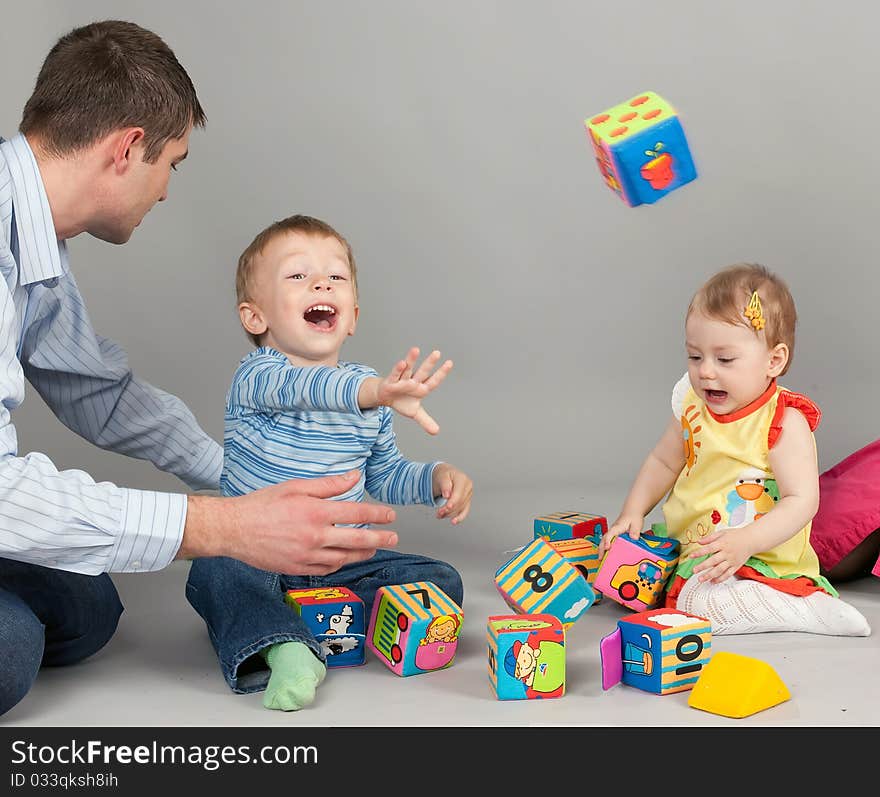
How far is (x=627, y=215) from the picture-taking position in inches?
134

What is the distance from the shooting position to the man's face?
1.89 m

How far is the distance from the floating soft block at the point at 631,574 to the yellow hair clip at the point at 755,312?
426 mm

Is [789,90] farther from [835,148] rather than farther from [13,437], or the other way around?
[13,437]

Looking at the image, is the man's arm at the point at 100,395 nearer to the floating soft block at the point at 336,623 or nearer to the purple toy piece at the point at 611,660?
the floating soft block at the point at 336,623

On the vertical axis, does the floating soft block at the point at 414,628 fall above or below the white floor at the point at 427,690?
above

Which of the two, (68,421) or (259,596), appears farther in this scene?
(68,421)

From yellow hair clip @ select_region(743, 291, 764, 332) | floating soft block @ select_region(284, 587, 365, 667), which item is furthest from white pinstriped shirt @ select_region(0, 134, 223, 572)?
yellow hair clip @ select_region(743, 291, 764, 332)

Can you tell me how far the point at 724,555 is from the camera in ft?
6.72

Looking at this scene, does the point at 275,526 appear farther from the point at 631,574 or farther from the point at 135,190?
the point at 631,574

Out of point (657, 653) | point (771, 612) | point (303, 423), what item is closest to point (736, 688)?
point (657, 653)

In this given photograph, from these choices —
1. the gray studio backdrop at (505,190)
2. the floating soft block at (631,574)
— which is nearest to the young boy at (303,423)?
the floating soft block at (631,574)

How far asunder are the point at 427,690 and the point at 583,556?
0.60 metres

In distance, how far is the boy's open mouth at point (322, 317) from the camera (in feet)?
6.99
